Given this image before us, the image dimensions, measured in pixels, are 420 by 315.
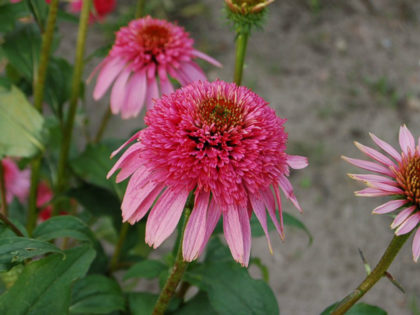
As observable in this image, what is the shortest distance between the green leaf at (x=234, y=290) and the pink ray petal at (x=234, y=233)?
10.4 inches

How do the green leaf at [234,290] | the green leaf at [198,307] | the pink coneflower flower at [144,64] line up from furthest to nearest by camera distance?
the pink coneflower flower at [144,64] < the green leaf at [198,307] < the green leaf at [234,290]

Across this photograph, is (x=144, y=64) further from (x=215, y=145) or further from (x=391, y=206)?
(x=391, y=206)

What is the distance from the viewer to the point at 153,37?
1.15 metres

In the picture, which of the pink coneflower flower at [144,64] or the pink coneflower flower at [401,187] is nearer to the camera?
the pink coneflower flower at [401,187]

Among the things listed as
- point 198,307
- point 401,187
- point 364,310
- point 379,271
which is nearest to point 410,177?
point 401,187

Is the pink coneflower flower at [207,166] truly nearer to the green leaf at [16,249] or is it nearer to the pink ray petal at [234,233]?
the pink ray petal at [234,233]

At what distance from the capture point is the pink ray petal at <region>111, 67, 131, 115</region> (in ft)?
3.79

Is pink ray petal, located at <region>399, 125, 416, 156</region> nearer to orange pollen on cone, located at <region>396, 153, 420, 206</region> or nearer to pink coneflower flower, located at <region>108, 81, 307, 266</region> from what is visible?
orange pollen on cone, located at <region>396, 153, 420, 206</region>

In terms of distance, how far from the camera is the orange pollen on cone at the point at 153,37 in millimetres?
1141

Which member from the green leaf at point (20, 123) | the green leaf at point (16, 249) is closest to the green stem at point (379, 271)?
the green leaf at point (16, 249)

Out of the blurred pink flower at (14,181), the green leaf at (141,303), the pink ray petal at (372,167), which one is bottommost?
the green leaf at (141,303)

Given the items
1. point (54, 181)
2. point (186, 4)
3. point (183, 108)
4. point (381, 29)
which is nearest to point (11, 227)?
point (183, 108)

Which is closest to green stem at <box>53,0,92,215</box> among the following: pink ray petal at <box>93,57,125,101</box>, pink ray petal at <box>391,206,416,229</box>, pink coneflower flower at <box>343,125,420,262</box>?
pink ray petal at <box>93,57,125,101</box>

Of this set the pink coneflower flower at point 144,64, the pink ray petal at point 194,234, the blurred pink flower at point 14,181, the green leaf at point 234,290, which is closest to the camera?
the pink ray petal at point 194,234
